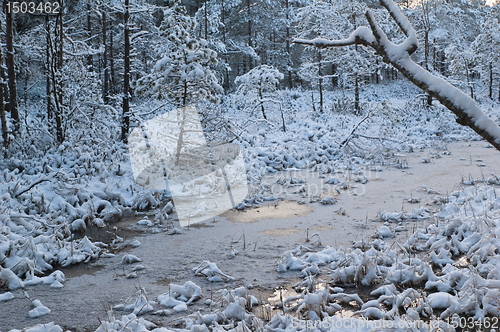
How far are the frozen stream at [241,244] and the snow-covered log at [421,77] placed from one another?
Answer: 2932 mm

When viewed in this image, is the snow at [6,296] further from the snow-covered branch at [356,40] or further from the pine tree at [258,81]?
the pine tree at [258,81]

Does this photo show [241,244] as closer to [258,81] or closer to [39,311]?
[39,311]

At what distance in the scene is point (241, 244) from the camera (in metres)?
5.65

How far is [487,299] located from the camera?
133 inches

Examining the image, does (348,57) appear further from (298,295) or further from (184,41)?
(298,295)

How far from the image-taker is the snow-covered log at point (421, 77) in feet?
5.27

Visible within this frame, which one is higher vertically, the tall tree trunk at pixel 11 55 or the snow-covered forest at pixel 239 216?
the tall tree trunk at pixel 11 55

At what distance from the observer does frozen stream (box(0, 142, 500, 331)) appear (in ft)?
13.1

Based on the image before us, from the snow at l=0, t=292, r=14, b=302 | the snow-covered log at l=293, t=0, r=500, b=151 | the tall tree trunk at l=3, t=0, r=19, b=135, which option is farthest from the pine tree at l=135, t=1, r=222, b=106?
the snow-covered log at l=293, t=0, r=500, b=151

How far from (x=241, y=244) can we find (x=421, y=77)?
4326 mm

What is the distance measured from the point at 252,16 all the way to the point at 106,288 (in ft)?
88.3

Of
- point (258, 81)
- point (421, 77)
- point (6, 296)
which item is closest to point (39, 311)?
point (6, 296)

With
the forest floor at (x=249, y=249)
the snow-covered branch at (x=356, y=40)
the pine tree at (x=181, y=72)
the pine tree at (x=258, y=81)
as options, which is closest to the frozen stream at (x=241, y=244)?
the forest floor at (x=249, y=249)

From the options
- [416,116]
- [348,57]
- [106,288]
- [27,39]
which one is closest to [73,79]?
[27,39]
